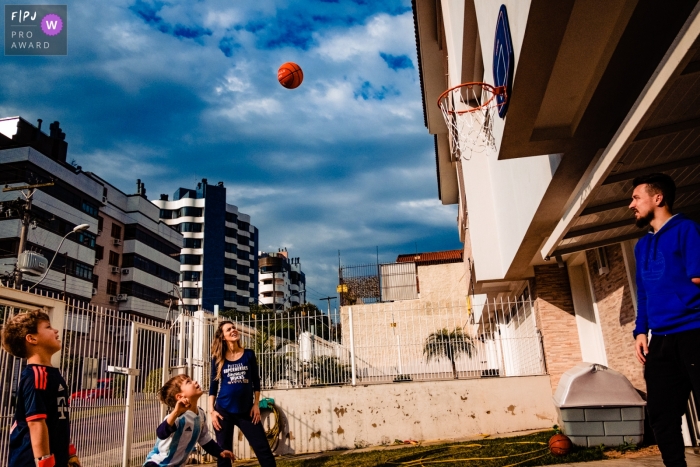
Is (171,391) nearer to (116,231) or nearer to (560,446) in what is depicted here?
(560,446)

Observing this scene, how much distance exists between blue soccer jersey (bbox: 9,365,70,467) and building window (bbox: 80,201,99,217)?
50.9 metres

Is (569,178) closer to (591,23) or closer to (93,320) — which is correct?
(591,23)

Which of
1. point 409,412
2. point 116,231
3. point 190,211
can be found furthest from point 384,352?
point 190,211

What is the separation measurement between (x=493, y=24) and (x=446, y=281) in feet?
95.7

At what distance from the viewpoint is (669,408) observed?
2906 millimetres

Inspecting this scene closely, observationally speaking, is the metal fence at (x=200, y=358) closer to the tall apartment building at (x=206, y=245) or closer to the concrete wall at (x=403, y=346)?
the concrete wall at (x=403, y=346)

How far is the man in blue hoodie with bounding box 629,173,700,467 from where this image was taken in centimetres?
281

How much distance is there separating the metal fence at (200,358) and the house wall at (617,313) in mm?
1866

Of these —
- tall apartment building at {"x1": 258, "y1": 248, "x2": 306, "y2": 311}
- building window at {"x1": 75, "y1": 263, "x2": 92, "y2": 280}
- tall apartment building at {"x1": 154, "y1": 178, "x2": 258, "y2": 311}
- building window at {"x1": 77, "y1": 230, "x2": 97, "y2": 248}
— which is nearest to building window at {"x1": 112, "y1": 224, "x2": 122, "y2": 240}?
building window at {"x1": 77, "y1": 230, "x2": 97, "y2": 248}

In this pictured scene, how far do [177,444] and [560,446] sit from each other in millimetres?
4731

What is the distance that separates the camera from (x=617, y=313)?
7.99m

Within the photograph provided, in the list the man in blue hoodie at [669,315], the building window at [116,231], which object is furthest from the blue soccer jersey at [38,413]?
the building window at [116,231]

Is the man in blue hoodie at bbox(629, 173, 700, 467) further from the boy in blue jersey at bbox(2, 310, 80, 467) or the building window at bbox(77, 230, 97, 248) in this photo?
the building window at bbox(77, 230, 97, 248)

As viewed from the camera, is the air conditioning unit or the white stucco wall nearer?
the white stucco wall
